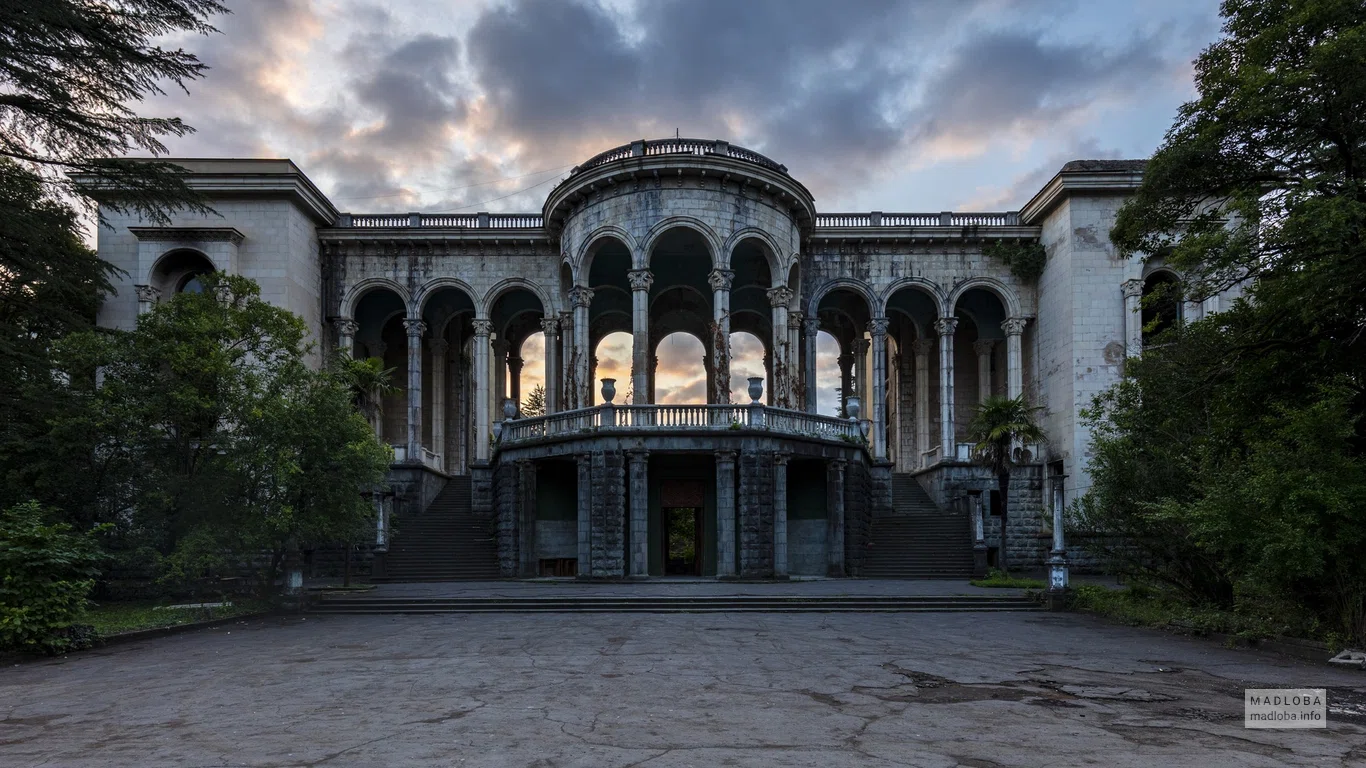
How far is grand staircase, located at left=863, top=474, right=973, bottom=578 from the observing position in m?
27.2

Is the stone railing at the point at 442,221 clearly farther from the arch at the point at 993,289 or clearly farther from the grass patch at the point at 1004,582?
the grass patch at the point at 1004,582

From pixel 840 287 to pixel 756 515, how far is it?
12.4 meters

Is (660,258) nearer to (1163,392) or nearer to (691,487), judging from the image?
(691,487)

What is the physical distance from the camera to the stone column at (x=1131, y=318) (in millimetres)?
30953

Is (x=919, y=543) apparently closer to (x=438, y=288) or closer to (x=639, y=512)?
(x=639, y=512)

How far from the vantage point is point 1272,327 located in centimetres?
1359

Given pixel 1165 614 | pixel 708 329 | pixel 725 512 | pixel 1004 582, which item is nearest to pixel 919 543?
pixel 1004 582

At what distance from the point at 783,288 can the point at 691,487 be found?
23.7 feet

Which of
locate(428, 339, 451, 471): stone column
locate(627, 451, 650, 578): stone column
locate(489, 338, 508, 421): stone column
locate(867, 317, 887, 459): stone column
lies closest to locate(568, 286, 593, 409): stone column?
locate(627, 451, 650, 578): stone column

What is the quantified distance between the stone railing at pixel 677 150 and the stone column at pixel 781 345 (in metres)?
4.05

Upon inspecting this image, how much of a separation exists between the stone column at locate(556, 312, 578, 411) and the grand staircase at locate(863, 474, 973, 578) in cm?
1119

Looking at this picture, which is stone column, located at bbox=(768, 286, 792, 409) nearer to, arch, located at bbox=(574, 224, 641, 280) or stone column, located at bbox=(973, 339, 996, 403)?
arch, located at bbox=(574, 224, 641, 280)

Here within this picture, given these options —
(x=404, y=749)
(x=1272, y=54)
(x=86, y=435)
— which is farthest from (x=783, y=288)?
(x=404, y=749)

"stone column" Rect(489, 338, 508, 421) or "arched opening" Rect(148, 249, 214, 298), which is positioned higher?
"arched opening" Rect(148, 249, 214, 298)
